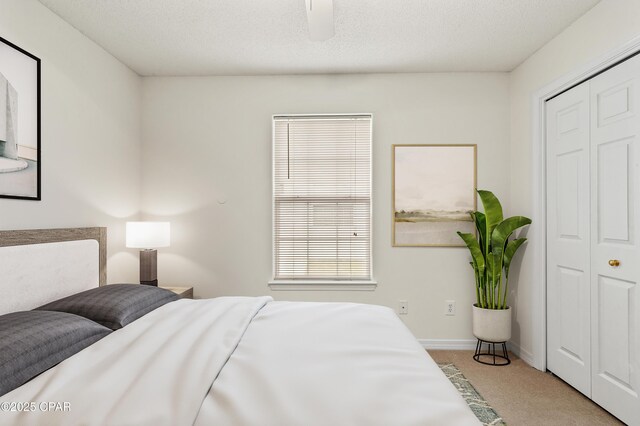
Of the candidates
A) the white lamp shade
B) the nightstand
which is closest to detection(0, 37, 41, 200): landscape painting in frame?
the white lamp shade

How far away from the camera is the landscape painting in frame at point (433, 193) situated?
3611 millimetres

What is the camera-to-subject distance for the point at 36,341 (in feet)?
4.87

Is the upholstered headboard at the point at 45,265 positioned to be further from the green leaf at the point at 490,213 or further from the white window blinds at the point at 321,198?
the green leaf at the point at 490,213

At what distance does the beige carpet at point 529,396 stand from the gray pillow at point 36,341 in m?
2.36

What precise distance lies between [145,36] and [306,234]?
208 cm

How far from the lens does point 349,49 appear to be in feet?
10.3

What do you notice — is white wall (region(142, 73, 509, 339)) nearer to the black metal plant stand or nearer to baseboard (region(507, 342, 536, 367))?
the black metal plant stand

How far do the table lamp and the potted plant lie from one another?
8.29 ft

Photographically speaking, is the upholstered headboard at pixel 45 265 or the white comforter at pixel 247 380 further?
the upholstered headboard at pixel 45 265

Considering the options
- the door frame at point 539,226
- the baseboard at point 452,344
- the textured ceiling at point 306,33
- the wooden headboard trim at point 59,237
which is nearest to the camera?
the wooden headboard trim at point 59,237

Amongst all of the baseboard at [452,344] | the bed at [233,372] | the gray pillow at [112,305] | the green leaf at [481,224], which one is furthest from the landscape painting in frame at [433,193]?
the gray pillow at [112,305]

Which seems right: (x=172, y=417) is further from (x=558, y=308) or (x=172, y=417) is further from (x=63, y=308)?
(x=558, y=308)

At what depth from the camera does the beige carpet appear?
2.38 meters

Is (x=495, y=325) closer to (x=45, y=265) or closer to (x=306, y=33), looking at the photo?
(x=306, y=33)
